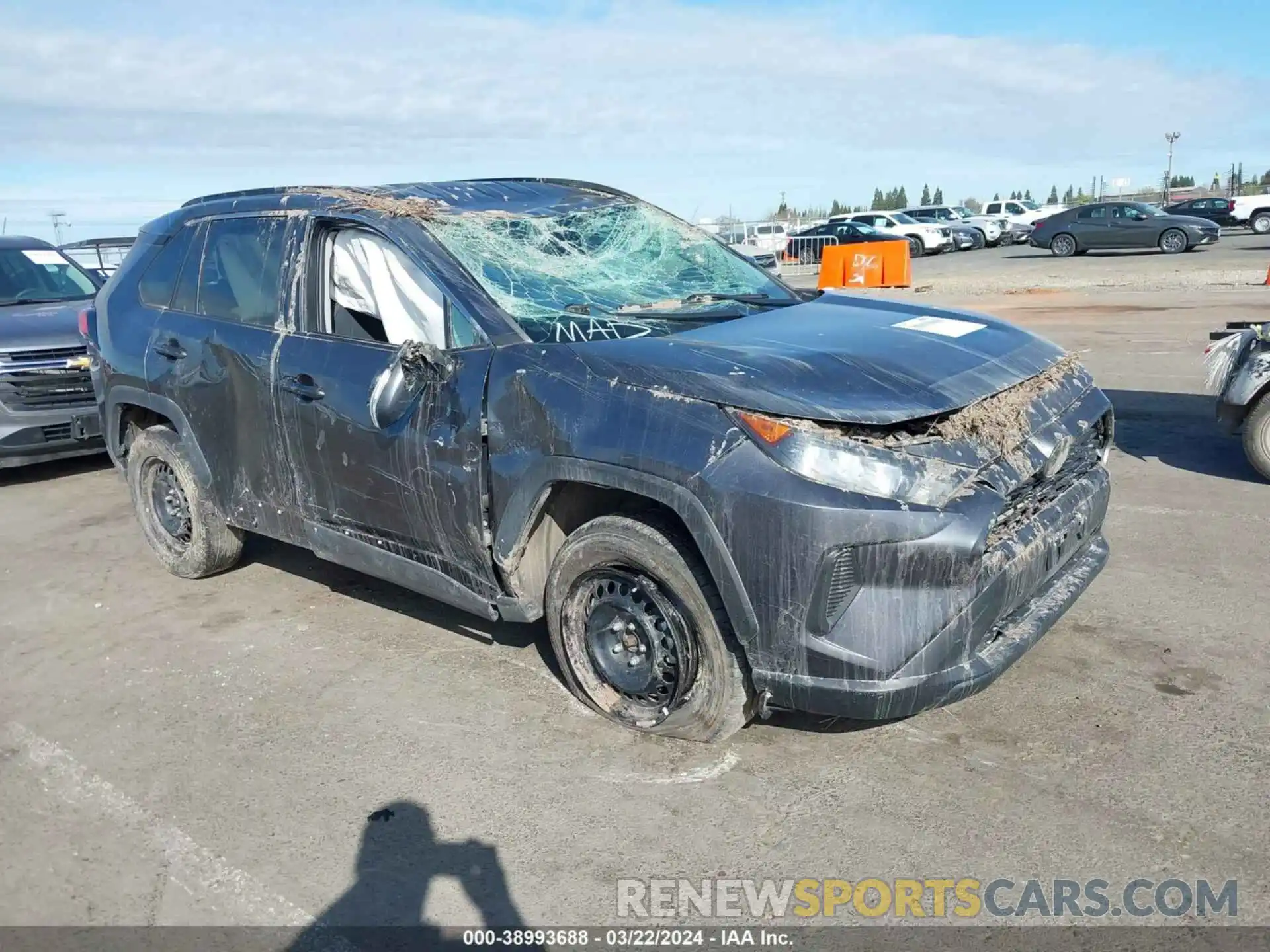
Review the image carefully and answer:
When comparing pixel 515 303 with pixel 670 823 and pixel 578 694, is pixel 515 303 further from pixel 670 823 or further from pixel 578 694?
pixel 670 823

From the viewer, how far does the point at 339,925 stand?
284cm

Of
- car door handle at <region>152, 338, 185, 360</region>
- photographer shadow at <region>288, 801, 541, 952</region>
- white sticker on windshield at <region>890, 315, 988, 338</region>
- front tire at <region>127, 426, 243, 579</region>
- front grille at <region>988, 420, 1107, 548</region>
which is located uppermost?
white sticker on windshield at <region>890, 315, 988, 338</region>

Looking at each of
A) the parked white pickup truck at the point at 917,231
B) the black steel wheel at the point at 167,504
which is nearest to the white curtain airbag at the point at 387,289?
the black steel wheel at the point at 167,504

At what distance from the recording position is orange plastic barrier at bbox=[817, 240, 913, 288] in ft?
73.5

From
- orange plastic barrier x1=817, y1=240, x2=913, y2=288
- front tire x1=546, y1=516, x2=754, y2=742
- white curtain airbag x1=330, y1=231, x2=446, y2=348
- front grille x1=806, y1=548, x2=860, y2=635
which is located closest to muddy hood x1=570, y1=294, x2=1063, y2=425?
front grille x1=806, y1=548, x2=860, y2=635

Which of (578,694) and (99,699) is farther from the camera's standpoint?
(99,699)

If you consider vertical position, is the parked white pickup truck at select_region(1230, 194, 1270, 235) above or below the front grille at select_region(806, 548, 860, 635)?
above

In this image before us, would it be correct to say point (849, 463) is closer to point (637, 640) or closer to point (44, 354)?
point (637, 640)

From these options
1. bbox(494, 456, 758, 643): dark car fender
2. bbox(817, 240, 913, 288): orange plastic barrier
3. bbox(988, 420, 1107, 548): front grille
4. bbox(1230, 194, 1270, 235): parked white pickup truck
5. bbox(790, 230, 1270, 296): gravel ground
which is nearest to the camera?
bbox(494, 456, 758, 643): dark car fender

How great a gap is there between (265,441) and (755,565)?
2.56m

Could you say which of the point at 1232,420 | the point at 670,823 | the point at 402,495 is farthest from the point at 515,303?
the point at 1232,420

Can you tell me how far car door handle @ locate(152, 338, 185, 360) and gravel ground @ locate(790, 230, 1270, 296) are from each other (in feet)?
55.6

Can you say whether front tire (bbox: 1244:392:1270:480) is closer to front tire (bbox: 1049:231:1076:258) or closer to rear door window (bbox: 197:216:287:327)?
rear door window (bbox: 197:216:287:327)

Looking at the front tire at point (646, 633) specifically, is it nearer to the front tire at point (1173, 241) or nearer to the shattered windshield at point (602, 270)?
the shattered windshield at point (602, 270)
